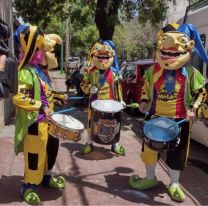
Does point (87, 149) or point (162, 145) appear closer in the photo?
point (162, 145)

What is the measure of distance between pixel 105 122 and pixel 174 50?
5.58 ft

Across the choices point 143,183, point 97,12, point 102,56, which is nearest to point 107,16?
point 97,12

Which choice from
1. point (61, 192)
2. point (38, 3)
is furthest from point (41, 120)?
point (38, 3)

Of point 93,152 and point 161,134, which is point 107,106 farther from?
point 161,134

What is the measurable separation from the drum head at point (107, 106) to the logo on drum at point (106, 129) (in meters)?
0.16

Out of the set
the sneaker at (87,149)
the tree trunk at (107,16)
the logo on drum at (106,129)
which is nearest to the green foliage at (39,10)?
the tree trunk at (107,16)

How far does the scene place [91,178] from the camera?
5949 mm

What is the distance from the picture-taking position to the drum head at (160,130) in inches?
190

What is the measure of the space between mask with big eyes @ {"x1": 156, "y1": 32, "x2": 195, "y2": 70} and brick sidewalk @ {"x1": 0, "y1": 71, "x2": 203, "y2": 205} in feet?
5.35

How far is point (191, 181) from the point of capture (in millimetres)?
6055

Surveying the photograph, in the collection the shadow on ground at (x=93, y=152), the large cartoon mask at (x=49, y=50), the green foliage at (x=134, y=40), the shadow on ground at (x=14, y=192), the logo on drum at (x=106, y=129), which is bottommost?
the green foliage at (x=134, y=40)

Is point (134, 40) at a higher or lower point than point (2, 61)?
lower

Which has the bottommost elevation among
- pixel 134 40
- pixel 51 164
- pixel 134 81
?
pixel 134 40

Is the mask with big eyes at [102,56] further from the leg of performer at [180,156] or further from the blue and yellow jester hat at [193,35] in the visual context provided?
the leg of performer at [180,156]
